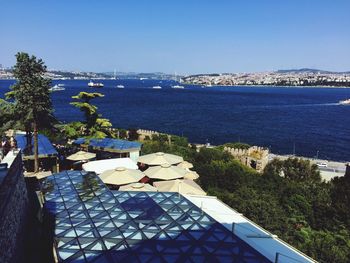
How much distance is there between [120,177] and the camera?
15.1 meters

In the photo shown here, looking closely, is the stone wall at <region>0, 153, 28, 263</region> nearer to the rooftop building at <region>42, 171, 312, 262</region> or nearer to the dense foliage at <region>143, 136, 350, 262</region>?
the rooftop building at <region>42, 171, 312, 262</region>

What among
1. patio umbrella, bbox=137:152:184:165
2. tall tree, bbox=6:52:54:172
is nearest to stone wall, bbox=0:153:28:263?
tall tree, bbox=6:52:54:172

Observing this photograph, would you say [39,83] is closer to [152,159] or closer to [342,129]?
[152,159]

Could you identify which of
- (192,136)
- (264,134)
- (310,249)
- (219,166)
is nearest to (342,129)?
(264,134)

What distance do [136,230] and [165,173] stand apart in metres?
8.25

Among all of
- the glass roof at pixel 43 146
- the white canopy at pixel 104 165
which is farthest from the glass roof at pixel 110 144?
the white canopy at pixel 104 165

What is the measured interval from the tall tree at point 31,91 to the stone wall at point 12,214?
719cm

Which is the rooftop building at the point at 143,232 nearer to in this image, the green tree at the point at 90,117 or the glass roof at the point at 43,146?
the glass roof at the point at 43,146

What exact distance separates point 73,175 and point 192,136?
1740 inches

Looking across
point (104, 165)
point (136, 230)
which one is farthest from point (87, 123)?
point (136, 230)

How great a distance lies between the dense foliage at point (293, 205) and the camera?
40.2 feet

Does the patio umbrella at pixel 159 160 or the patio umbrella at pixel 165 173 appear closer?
the patio umbrella at pixel 165 173

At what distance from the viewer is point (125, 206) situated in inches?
382

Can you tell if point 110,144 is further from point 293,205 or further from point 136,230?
point 136,230
